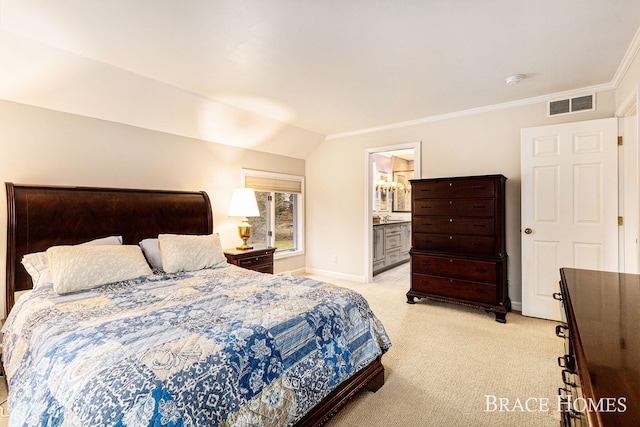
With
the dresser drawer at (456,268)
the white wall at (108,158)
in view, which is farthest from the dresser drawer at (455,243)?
the white wall at (108,158)

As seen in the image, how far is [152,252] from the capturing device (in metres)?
2.88

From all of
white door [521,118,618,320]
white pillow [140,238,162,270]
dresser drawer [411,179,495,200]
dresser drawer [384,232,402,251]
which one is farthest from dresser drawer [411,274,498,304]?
white pillow [140,238,162,270]

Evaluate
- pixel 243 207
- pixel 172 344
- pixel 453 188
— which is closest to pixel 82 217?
pixel 243 207

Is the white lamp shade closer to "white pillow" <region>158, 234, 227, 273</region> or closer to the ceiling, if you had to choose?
"white pillow" <region>158, 234, 227, 273</region>

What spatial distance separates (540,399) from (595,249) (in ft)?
6.38

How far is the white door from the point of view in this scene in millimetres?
3010

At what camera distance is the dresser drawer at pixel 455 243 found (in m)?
3.40

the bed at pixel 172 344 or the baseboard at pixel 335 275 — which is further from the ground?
the bed at pixel 172 344

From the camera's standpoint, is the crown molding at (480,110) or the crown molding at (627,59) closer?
the crown molding at (627,59)

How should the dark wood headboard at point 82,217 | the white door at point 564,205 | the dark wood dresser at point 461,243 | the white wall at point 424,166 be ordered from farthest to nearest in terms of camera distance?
the white wall at point 424,166, the dark wood dresser at point 461,243, the white door at point 564,205, the dark wood headboard at point 82,217

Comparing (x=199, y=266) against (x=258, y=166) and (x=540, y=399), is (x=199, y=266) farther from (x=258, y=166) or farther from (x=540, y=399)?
(x=540, y=399)

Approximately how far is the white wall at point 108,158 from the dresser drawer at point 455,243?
258 centimetres

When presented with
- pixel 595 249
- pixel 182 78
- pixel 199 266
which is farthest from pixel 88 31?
pixel 595 249

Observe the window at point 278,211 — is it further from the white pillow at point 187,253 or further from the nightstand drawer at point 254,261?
the white pillow at point 187,253
